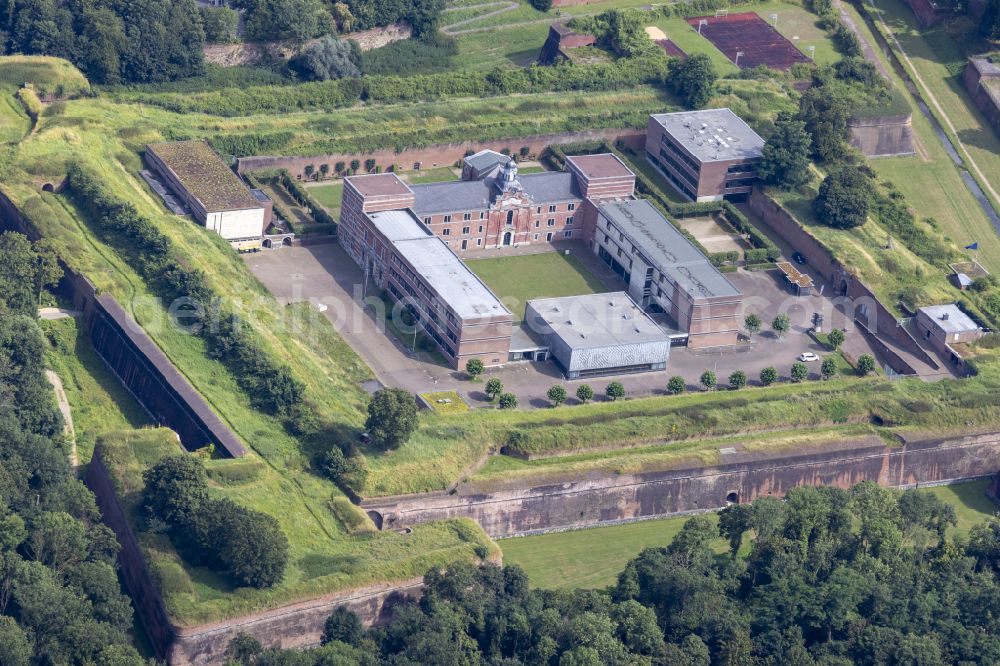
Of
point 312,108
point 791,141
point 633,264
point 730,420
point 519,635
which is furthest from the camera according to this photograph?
point 312,108

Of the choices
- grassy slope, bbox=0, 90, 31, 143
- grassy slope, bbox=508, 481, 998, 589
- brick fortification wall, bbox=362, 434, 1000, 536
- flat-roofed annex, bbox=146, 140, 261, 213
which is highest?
grassy slope, bbox=0, 90, 31, 143

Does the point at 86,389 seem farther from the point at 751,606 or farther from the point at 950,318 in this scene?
the point at 950,318

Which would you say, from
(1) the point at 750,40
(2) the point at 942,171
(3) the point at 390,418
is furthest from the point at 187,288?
(1) the point at 750,40

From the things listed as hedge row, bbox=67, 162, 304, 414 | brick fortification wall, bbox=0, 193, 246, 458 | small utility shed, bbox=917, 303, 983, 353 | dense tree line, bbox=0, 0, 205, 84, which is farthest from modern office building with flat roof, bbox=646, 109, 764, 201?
brick fortification wall, bbox=0, 193, 246, 458

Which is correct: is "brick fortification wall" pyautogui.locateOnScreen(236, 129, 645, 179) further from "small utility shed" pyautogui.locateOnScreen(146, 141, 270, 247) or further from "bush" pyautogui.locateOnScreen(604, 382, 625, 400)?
"bush" pyautogui.locateOnScreen(604, 382, 625, 400)

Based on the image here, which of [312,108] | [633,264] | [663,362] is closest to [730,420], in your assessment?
[663,362]

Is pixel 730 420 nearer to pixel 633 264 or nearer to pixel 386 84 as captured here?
pixel 633 264
